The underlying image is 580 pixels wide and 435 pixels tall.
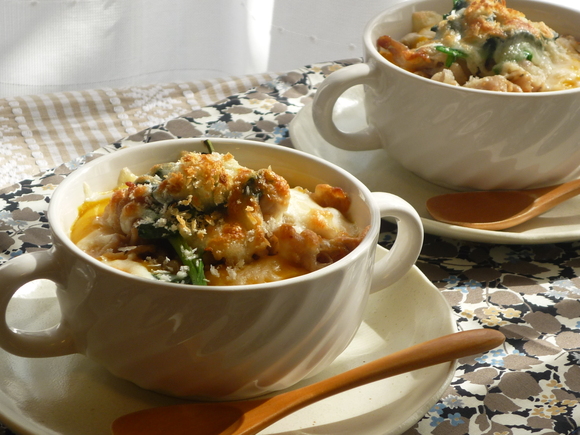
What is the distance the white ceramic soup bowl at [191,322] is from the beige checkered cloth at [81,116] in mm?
967

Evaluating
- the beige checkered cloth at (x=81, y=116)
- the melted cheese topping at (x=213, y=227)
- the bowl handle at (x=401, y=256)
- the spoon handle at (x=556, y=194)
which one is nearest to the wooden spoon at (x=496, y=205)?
the spoon handle at (x=556, y=194)

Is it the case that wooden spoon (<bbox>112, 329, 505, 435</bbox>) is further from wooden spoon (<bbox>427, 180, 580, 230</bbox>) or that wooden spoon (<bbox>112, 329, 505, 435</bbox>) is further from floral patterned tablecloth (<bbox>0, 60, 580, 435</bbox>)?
→ wooden spoon (<bbox>427, 180, 580, 230</bbox>)

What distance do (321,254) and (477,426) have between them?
304 mm

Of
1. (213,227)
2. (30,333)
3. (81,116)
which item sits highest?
(213,227)

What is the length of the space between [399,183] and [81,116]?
0.98 metres

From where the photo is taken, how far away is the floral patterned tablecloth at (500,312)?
913 mm

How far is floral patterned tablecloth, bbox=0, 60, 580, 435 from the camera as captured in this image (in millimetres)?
913

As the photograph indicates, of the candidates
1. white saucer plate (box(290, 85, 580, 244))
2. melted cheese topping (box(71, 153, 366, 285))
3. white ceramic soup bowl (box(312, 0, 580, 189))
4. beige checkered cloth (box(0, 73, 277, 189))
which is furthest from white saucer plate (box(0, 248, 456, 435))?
beige checkered cloth (box(0, 73, 277, 189))

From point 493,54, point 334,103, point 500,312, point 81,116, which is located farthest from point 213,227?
point 81,116

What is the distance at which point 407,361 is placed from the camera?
2.65ft

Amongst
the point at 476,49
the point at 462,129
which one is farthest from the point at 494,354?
the point at 476,49

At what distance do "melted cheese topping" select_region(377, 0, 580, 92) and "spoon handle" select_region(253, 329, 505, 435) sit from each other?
1.94 feet

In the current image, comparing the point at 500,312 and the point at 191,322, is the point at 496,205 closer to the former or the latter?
the point at 500,312

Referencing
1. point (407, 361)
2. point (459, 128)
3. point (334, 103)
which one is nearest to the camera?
point (407, 361)
